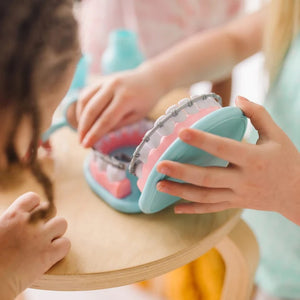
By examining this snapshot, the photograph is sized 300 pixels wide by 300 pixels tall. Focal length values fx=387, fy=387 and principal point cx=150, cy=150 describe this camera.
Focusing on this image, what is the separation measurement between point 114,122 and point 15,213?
0.53ft

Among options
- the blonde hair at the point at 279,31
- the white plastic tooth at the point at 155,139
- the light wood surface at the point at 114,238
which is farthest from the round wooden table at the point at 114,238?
the blonde hair at the point at 279,31

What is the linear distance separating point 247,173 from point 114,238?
0.45 ft

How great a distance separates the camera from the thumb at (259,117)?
0.31m

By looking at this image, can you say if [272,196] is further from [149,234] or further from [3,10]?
[3,10]

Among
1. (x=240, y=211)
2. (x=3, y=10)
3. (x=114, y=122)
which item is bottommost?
(x=240, y=211)

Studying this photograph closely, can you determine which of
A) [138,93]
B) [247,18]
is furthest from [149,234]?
[247,18]

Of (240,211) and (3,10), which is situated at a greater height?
(3,10)

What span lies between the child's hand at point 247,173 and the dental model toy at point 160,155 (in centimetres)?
1

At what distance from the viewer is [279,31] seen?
1.75 feet

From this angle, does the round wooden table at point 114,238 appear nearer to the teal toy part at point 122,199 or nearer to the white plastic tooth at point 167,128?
the teal toy part at point 122,199

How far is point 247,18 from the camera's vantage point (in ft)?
2.10

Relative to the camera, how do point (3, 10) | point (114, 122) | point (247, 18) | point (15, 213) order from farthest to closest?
point (247, 18) → point (114, 122) → point (15, 213) → point (3, 10)

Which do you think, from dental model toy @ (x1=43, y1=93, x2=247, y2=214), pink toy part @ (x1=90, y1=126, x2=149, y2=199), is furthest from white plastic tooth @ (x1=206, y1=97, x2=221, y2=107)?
pink toy part @ (x1=90, y1=126, x2=149, y2=199)

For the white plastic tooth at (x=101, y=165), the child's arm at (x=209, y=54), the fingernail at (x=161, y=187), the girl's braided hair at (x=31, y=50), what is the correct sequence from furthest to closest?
the child's arm at (x=209, y=54) → the white plastic tooth at (x=101, y=165) → the fingernail at (x=161, y=187) → the girl's braided hair at (x=31, y=50)
